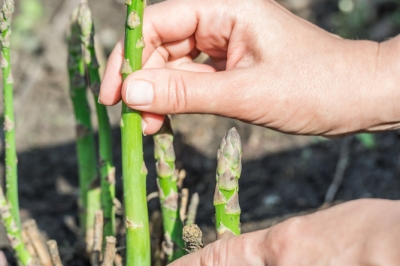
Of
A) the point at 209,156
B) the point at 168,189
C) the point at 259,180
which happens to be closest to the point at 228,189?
the point at 168,189

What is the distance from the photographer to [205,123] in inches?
112

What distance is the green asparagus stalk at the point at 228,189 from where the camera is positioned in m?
1.38

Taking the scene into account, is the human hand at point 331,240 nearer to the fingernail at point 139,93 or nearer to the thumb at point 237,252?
the thumb at point 237,252

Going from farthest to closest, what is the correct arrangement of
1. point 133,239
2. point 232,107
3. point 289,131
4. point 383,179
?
point 383,179 → point 289,131 → point 232,107 → point 133,239

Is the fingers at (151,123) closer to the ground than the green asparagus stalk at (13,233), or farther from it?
farther from it

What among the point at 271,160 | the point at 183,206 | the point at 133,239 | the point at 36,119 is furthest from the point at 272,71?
the point at 36,119

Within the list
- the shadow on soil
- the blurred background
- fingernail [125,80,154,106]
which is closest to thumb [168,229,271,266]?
fingernail [125,80,154,106]

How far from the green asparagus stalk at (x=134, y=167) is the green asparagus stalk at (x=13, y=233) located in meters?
0.35

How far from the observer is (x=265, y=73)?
1.61 meters

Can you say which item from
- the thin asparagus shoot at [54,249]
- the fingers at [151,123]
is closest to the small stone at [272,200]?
the fingers at [151,123]

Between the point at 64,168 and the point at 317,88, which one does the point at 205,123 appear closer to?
the point at 64,168

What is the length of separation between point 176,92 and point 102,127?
1.08 feet

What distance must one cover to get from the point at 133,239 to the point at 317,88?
702 millimetres

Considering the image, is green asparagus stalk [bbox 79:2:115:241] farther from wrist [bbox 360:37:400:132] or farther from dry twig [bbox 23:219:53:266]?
wrist [bbox 360:37:400:132]
